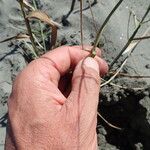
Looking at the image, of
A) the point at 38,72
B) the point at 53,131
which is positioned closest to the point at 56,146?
the point at 53,131

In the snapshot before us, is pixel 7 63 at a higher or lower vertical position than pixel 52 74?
lower

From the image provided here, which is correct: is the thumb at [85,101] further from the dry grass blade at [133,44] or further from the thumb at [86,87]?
the dry grass blade at [133,44]

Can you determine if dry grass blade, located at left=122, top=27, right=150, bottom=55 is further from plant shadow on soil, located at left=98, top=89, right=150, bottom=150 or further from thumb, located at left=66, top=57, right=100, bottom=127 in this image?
thumb, located at left=66, top=57, right=100, bottom=127

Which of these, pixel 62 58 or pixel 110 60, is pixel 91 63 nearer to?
pixel 62 58

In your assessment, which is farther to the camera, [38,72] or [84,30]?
[84,30]

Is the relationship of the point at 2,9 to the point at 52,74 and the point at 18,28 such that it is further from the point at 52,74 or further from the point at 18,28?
the point at 52,74

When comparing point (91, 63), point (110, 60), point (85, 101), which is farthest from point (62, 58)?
point (110, 60)
